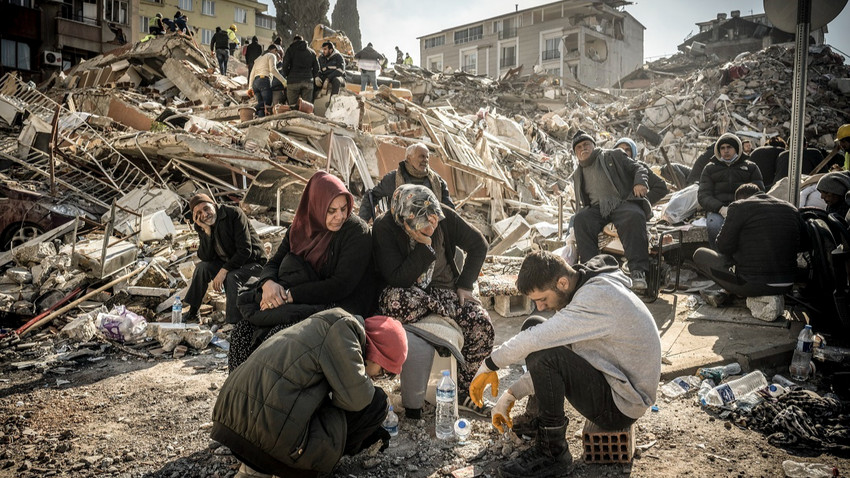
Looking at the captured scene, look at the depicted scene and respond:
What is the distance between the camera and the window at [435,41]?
171 feet

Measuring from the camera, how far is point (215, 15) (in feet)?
139

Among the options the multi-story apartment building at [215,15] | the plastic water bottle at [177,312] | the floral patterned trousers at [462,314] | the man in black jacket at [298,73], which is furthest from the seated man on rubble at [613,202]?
the multi-story apartment building at [215,15]

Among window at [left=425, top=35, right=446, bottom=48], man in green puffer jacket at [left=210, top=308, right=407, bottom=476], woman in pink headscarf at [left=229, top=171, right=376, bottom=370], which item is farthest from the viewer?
window at [left=425, top=35, right=446, bottom=48]

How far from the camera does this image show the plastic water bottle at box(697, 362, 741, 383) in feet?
12.4

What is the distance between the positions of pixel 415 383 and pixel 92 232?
7261 millimetres

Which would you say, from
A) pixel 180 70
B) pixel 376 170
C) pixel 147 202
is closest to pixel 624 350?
pixel 376 170

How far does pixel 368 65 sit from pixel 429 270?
452 inches

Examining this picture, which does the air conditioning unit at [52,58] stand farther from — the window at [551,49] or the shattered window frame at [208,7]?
the window at [551,49]

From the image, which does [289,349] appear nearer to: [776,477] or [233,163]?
[776,477]

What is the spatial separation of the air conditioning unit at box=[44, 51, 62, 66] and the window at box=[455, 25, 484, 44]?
34.0 m

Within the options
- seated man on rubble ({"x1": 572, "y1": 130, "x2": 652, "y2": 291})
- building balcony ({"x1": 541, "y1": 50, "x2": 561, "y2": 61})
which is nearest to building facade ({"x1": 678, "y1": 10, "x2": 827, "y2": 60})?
building balcony ({"x1": 541, "y1": 50, "x2": 561, "y2": 61})

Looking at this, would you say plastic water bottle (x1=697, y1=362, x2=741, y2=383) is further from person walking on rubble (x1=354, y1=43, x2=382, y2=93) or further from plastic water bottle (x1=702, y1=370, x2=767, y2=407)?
person walking on rubble (x1=354, y1=43, x2=382, y2=93)

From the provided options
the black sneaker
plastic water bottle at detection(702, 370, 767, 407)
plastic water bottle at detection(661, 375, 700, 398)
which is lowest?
the black sneaker

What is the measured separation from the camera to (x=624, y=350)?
2.62 meters
